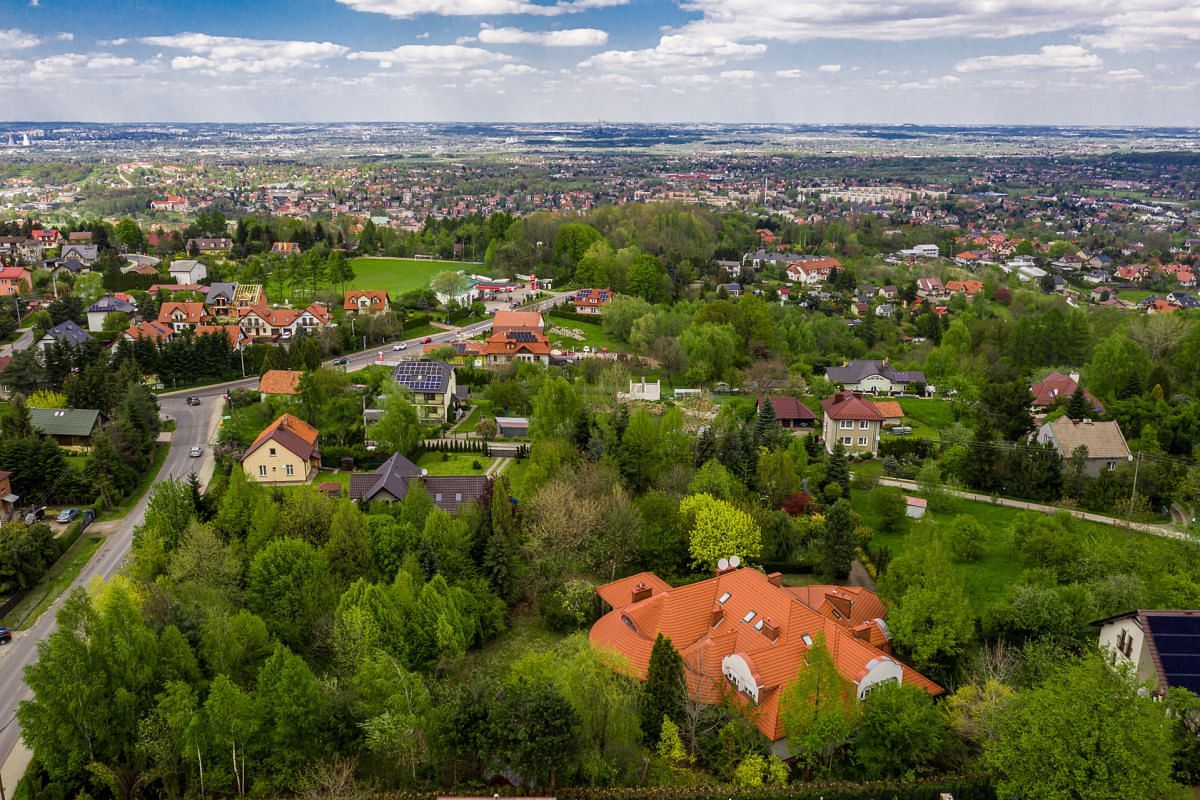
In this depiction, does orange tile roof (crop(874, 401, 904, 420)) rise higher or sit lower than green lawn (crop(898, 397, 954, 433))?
higher

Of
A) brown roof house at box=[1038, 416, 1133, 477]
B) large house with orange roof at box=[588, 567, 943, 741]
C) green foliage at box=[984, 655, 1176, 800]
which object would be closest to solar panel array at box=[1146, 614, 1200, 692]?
green foliage at box=[984, 655, 1176, 800]

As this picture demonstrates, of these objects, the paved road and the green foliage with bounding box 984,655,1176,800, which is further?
the paved road

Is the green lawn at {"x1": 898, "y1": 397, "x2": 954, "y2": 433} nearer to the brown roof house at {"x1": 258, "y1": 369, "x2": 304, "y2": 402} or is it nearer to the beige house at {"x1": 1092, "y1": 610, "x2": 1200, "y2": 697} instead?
the beige house at {"x1": 1092, "y1": 610, "x2": 1200, "y2": 697}

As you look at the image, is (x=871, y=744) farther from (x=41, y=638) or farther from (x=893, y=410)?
(x=893, y=410)

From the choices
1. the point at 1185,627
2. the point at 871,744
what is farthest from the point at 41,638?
the point at 1185,627

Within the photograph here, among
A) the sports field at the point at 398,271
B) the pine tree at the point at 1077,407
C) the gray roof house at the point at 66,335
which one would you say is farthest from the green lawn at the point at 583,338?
the pine tree at the point at 1077,407

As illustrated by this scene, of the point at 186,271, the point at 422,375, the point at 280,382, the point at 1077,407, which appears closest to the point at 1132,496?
the point at 1077,407

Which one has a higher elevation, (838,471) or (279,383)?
(279,383)

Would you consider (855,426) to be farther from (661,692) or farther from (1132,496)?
(661,692)

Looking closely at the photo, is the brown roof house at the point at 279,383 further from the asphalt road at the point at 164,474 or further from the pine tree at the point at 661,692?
the pine tree at the point at 661,692
